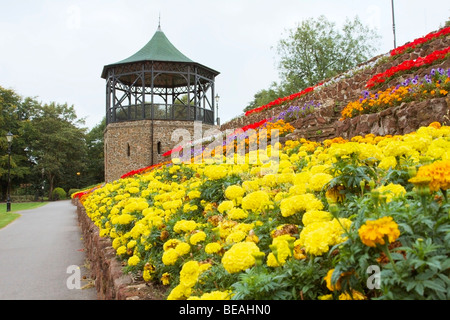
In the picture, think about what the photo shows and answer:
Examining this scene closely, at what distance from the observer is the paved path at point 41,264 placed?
15.7ft

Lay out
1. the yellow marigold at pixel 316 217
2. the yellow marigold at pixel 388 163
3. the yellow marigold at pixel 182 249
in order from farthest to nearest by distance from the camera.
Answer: the yellow marigold at pixel 182 249 < the yellow marigold at pixel 388 163 < the yellow marigold at pixel 316 217

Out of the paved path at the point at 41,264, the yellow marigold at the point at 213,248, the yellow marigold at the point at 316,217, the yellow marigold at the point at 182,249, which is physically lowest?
the paved path at the point at 41,264

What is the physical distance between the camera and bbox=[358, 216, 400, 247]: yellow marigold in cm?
108

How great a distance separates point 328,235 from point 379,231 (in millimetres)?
327

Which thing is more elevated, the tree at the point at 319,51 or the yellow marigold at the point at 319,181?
the tree at the point at 319,51

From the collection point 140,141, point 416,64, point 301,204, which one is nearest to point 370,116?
point 416,64

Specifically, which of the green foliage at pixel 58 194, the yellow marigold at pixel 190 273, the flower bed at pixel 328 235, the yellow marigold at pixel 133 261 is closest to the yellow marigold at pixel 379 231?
the flower bed at pixel 328 235

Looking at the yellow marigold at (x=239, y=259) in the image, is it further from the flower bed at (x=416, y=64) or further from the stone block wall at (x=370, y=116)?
the flower bed at (x=416, y=64)

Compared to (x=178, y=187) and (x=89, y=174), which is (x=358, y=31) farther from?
(x=89, y=174)

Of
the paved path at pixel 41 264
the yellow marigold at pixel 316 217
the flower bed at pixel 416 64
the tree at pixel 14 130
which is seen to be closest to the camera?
the yellow marigold at pixel 316 217

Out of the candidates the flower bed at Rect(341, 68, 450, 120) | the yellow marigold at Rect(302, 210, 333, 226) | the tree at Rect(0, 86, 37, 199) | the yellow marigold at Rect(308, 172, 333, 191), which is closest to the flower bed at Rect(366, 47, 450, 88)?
the flower bed at Rect(341, 68, 450, 120)

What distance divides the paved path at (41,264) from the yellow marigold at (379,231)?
14.9 feet

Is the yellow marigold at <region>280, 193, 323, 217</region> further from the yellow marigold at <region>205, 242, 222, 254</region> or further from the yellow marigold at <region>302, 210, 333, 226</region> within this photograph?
the yellow marigold at <region>205, 242, 222, 254</region>
